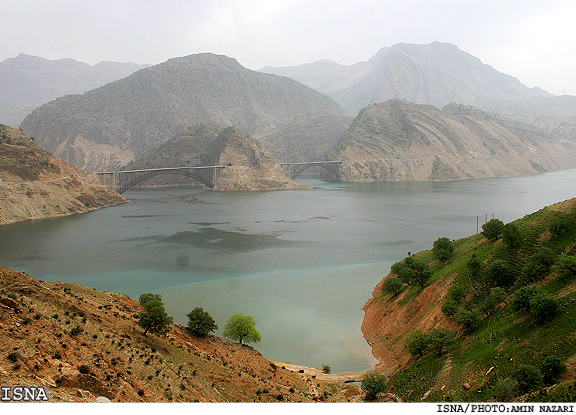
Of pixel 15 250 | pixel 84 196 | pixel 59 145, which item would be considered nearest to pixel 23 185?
pixel 84 196

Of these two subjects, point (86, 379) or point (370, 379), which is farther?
point (370, 379)

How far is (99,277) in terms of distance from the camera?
137 ft

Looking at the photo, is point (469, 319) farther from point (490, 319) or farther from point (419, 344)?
point (419, 344)

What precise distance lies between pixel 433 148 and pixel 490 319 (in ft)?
513

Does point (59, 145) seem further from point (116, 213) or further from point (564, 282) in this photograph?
point (564, 282)

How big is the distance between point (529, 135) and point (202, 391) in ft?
733

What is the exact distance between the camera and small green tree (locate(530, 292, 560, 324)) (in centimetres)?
1742

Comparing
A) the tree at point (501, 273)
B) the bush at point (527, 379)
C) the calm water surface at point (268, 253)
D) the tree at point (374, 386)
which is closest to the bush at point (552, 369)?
the bush at point (527, 379)

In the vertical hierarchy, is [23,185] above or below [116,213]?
above

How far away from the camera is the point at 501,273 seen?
23578 mm

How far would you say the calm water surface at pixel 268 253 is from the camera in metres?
30.2

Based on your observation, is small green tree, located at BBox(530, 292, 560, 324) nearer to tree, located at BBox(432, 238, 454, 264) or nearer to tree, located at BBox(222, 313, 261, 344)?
tree, located at BBox(432, 238, 454, 264)

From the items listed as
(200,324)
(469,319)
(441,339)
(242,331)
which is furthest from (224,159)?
(441,339)

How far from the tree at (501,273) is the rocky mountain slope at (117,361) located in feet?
35.7
